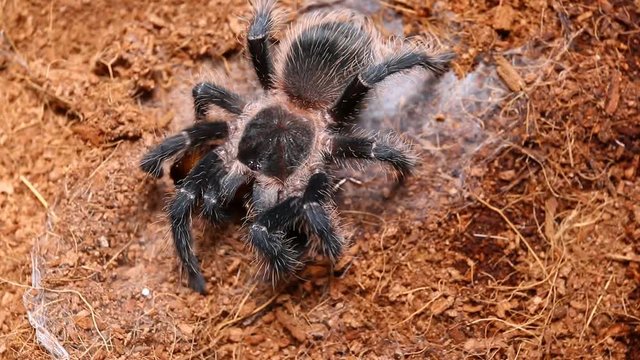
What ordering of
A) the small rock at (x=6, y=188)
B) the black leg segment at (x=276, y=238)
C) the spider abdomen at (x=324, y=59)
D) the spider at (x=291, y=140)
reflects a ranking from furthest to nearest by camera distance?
the small rock at (x=6, y=188) < the spider abdomen at (x=324, y=59) < the spider at (x=291, y=140) < the black leg segment at (x=276, y=238)

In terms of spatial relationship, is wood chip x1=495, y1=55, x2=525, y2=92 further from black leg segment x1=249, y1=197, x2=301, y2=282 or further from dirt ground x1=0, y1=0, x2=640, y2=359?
black leg segment x1=249, y1=197, x2=301, y2=282

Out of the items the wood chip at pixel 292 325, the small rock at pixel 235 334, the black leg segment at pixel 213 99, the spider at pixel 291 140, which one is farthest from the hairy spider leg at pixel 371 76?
the small rock at pixel 235 334

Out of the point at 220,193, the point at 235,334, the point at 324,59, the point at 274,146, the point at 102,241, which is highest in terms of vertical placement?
the point at 324,59

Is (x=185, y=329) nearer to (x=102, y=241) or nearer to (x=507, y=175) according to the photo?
(x=102, y=241)

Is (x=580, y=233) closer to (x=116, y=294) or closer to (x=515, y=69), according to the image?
(x=515, y=69)

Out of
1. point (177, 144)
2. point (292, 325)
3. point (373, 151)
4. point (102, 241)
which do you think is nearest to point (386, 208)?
point (373, 151)

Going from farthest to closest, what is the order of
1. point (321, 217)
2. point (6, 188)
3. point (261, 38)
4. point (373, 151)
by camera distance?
point (6, 188) < point (261, 38) < point (373, 151) < point (321, 217)

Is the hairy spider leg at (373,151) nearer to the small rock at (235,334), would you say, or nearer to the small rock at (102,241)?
the small rock at (235,334)
